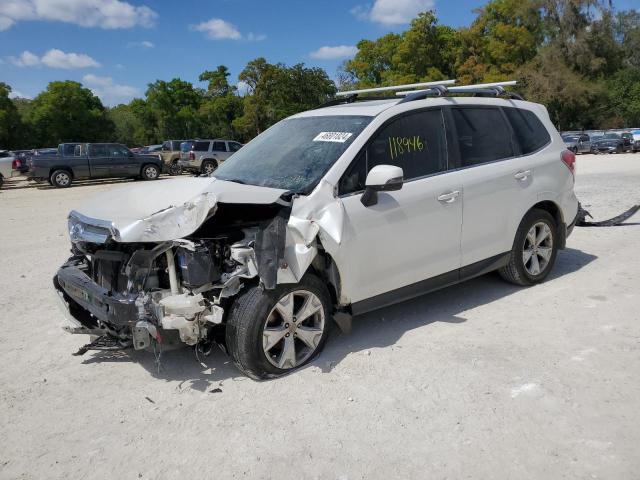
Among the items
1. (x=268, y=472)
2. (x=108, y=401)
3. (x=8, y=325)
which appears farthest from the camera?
(x=8, y=325)

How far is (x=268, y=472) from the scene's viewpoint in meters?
2.84

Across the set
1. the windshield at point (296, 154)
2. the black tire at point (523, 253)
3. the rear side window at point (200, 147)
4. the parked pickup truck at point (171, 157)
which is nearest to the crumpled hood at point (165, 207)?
the windshield at point (296, 154)

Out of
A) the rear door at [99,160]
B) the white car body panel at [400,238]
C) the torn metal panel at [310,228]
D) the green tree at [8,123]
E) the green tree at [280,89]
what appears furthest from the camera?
the green tree at [280,89]

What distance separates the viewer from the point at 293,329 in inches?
150

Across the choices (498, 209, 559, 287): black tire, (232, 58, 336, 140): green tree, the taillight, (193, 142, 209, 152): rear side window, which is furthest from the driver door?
(232, 58, 336, 140): green tree

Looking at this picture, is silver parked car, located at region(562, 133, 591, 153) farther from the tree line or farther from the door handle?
the door handle

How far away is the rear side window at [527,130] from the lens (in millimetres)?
5320

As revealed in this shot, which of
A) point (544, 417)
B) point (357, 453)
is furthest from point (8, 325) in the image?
point (544, 417)

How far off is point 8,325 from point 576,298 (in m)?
5.38

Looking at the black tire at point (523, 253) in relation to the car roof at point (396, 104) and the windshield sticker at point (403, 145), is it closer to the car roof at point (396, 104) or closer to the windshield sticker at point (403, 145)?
the car roof at point (396, 104)

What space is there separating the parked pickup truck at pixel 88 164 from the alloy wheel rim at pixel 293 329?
788 inches

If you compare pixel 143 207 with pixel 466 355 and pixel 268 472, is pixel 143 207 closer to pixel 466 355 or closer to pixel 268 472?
pixel 268 472

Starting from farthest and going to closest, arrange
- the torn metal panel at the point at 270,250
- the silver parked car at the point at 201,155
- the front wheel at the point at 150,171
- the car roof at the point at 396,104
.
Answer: the silver parked car at the point at 201,155
the front wheel at the point at 150,171
the car roof at the point at 396,104
the torn metal panel at the point at 270,250

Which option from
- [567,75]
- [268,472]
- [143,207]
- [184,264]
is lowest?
[268,472]
